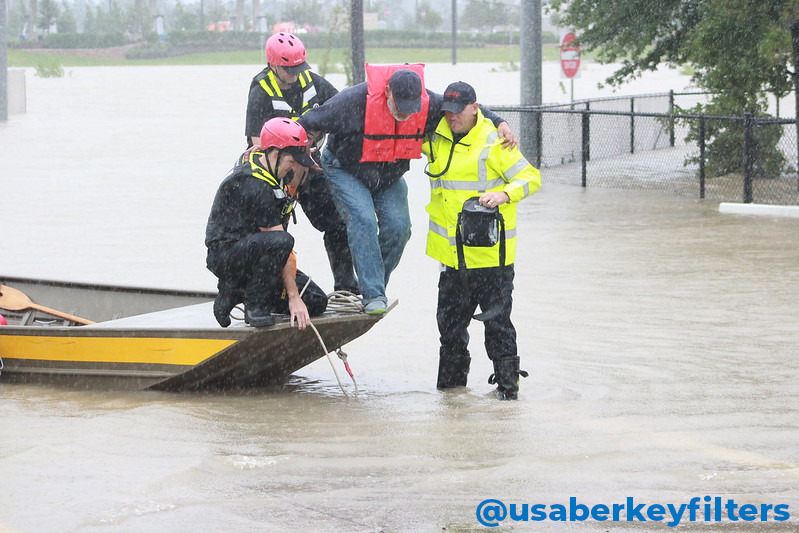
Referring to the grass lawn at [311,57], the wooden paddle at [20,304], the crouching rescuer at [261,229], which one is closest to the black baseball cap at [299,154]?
the crouching rescuer at [261,229]

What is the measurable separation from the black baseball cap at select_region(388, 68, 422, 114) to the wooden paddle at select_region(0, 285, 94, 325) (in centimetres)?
358

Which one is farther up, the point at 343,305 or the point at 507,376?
the point at 343,305

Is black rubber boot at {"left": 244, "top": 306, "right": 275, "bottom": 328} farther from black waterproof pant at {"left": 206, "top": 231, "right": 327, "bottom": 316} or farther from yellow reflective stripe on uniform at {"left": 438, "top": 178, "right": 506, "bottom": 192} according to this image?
yellow reflective stripe on uniform at {"left": 438, "top": 178, "right": 506, "bottom": 192}

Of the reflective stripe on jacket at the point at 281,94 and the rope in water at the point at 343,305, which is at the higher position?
the reflective stripe on jacket at the point at 281,94

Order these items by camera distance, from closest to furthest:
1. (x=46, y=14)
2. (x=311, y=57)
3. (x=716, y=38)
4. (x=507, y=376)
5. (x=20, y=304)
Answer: (x=507, y=376), (x=20, y=304), (x=716, y=38), (x=311, y=57), (x=46, y=14)

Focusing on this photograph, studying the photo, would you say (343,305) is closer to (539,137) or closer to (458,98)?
(458,98)

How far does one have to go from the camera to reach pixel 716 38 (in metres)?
17.6

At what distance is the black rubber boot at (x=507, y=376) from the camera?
25.6 feet

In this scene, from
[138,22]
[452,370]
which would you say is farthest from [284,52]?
[138,22]

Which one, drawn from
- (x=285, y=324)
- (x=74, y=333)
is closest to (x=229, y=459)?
(x=285, y=324)

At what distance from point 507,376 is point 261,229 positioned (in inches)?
69.9

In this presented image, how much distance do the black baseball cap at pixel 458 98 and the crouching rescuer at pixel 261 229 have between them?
898mm

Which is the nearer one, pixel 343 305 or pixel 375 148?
pixel 375 148

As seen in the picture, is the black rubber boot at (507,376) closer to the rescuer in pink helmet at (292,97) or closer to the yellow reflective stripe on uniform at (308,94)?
the rescuer in pink helmet at (292,97)
